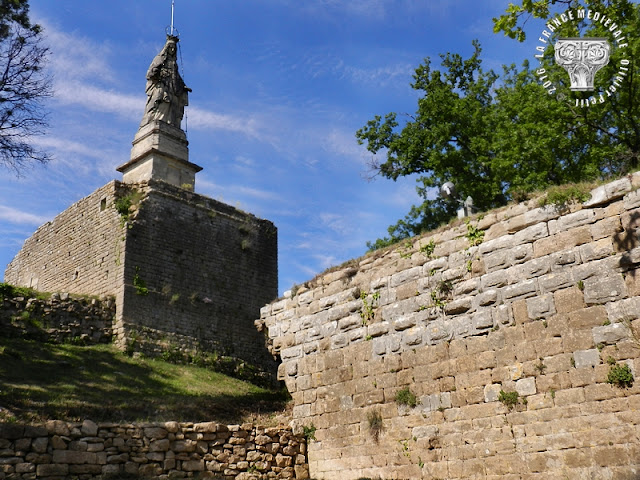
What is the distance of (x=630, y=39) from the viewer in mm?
18562

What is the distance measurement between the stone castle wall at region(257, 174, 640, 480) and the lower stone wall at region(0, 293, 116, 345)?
9.20 metres

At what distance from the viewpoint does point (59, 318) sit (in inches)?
709

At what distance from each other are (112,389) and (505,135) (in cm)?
1427

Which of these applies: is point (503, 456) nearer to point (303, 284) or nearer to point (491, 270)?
point (491, 270)

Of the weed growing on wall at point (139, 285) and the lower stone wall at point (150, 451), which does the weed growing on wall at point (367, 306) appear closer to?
the lower stone wall at point (150, 451)

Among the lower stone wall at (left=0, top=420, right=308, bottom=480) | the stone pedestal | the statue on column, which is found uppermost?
the statue on column

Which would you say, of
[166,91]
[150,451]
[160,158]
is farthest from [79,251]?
[150,451]

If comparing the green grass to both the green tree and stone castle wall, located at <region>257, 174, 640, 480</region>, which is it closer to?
stone castle wall, located at <region>257, 174, 640, 480</region>

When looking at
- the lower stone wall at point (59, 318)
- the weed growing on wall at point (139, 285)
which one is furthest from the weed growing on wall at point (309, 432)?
the weed growing on wall at point (139, 285)

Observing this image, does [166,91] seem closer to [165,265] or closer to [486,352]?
[165,265]

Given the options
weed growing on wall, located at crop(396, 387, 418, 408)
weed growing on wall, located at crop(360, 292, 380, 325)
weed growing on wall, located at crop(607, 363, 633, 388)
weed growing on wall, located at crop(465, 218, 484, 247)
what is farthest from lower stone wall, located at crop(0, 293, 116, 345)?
weed growing on wall, located at crop(607, 363, 633, 388)

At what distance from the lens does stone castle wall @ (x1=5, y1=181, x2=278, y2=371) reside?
19375 mm

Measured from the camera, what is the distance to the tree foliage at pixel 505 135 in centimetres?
1991

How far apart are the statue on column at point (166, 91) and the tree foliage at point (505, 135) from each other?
23.0 ft
